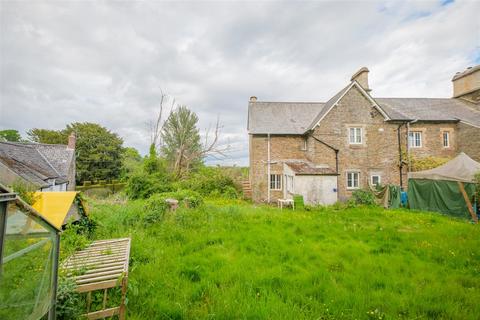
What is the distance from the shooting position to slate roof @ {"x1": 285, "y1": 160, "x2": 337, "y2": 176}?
13094mm

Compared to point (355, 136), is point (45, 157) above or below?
below

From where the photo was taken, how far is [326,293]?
11.6 feet

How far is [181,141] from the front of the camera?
2064 centimetres

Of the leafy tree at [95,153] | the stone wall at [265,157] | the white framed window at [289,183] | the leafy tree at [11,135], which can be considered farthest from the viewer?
the leafy tree at [11,135]

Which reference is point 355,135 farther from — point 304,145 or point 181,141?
point 181,141

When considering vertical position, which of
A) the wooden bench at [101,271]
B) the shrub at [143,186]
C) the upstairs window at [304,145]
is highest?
the upstairs window at [304,145]

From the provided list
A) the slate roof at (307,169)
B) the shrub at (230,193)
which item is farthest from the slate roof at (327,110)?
the shrub at (230,193)

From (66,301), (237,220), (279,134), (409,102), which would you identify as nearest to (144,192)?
(237,220)

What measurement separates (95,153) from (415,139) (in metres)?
40.5

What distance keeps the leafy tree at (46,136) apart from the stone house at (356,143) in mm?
37300

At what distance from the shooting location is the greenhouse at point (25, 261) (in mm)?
1604

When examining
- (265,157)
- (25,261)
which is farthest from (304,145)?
(25,261)

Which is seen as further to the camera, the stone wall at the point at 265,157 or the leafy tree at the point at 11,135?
the leafy tree at the point at 11,135

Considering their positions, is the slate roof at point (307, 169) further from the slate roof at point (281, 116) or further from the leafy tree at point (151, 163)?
the leafy tree at point (151, 163)
